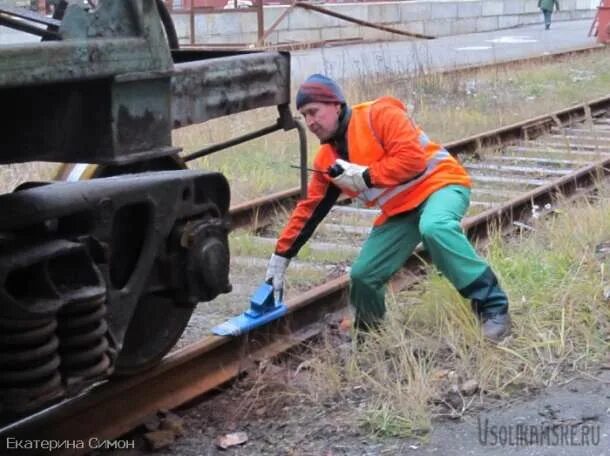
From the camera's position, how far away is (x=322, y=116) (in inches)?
203

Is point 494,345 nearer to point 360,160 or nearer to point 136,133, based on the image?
point 360,160

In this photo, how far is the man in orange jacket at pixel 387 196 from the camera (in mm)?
5227

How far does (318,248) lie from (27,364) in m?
4.38

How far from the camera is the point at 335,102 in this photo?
5172 millimetres

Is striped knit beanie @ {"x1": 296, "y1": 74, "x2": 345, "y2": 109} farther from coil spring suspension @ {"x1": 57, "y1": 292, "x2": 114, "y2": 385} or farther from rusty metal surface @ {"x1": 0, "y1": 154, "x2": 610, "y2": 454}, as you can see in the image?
coil spring suspension @ {"x1": 57, "y1": 292, "x2": 114, "y2": 385}

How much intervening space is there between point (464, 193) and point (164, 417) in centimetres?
184

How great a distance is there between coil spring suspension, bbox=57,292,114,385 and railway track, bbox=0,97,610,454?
0.75 meters

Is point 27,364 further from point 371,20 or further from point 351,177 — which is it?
point 371,20

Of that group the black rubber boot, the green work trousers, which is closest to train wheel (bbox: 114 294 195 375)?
the green work trousers

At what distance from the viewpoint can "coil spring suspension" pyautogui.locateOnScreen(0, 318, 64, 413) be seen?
3393 mm

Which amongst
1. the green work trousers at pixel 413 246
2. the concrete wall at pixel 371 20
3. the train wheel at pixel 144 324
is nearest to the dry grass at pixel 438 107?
the green work trousers at pixel 413 246

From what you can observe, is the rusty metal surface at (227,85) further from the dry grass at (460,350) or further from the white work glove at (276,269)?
the dry grass at (460,350)

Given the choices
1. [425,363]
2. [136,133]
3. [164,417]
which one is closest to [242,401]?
[164,417]

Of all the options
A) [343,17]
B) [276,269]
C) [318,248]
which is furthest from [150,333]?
[343,17]
